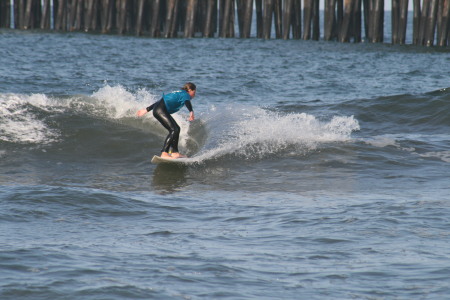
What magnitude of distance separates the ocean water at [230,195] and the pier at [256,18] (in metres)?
11.6

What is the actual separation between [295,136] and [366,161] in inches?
73.9

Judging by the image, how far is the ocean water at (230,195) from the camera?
6.35 meters

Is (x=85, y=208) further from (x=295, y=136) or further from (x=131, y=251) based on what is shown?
(x=295, y=136)

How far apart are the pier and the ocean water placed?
11.6m

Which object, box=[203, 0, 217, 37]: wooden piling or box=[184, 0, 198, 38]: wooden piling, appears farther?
box=[203, 0, 217, 37]: wooden piling

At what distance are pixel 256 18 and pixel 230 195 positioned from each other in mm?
30671

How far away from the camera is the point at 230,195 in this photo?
10.2m

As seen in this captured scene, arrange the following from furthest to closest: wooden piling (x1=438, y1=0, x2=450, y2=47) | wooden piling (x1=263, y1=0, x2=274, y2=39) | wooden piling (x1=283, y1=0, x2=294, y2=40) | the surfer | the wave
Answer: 1. wooden piling (x1=263, y1=0, x2=274, y2=39)
2. wooden piling (x1=283, y1=0, x2=294, y2=40)
3. wooden piling (x1=438, y1=0, x2=450, y2=47)
4. the wave
5. the surfer

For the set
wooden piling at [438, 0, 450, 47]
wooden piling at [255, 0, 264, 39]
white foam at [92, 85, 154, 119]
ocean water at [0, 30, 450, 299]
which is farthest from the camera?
wooden piling at [255, 0, 264, 39]

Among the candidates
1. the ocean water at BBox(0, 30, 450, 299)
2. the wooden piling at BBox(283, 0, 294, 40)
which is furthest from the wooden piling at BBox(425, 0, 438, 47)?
the ocean water at BBox(0, 30, 450, 299)

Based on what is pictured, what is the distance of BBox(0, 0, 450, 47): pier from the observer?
3494 cm

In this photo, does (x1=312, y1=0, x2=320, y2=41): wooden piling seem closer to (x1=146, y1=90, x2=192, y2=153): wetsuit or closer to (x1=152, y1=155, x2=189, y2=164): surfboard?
(x1=146, y1=90, x2=192, y2=153): wetsuit

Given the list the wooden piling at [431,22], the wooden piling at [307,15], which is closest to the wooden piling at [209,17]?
the wooden piling at [307,15]

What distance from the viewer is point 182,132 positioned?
599 inches
